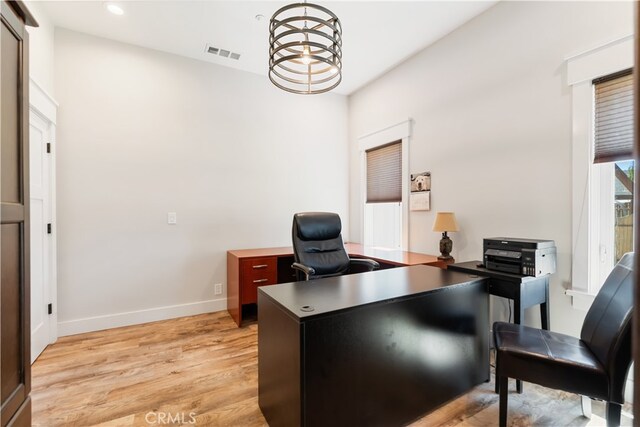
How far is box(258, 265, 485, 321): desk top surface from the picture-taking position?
142 centimetres

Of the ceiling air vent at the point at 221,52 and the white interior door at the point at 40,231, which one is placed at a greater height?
the ceiling air vent at the point at 221,52

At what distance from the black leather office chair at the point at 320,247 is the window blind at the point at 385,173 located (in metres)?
1.14

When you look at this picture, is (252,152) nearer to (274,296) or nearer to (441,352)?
(274,296)

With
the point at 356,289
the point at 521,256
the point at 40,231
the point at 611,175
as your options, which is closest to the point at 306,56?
the point at 356,289

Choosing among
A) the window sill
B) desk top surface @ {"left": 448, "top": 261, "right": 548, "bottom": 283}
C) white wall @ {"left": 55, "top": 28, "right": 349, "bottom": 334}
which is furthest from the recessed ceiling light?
the window sill

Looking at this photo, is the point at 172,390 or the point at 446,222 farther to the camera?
the point at 446,222

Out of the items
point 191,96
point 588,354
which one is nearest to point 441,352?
point 588,354

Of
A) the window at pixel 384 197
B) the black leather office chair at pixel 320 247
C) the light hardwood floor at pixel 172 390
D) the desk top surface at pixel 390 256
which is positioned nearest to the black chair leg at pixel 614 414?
the light hardwood floor at pixel 172 390

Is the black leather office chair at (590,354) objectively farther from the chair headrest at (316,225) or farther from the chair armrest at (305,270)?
the chair headrest at (316,225)

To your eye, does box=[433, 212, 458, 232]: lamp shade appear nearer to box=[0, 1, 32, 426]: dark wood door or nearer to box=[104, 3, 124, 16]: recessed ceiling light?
box=[0, 1, 32, 426]: dark wood door

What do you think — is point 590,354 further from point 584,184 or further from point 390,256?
point 390,256

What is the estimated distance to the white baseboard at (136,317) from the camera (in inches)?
113

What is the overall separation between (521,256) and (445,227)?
2.55 feet

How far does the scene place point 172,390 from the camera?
198cm
